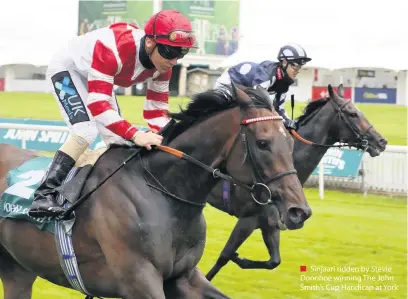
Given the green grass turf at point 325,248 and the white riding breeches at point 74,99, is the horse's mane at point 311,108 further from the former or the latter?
the white riding breeches at point 74,99

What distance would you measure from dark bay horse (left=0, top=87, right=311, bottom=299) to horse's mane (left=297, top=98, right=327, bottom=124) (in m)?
2.42

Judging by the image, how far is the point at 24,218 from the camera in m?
3.21

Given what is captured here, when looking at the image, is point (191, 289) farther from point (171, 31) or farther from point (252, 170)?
point (171, 31)

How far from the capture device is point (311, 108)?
5.27 metres

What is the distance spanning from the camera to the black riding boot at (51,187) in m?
2.99

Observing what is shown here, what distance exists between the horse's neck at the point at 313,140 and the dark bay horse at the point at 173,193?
2.18m

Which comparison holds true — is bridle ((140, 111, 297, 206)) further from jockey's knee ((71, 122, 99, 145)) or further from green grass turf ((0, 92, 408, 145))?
green grass turf ((0, 92, 408, 145))

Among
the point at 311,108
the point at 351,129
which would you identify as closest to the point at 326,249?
the point at 351,129

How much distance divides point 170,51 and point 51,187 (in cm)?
79

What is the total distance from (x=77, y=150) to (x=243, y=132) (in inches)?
31.6

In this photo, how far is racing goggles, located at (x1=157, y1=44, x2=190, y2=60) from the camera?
295 centimetres

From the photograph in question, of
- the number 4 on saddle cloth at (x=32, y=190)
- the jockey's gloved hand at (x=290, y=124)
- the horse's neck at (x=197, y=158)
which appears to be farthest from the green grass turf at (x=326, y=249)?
the horse's neck at (x=197, y=158)

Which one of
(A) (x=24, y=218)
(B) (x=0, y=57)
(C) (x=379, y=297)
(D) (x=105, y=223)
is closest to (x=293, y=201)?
(D) (x=105, y=223)

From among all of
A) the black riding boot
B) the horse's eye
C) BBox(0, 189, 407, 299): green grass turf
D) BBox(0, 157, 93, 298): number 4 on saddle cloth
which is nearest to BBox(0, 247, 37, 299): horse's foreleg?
BBox(0, 157, 93, 298): number 4 on saddle cloth
